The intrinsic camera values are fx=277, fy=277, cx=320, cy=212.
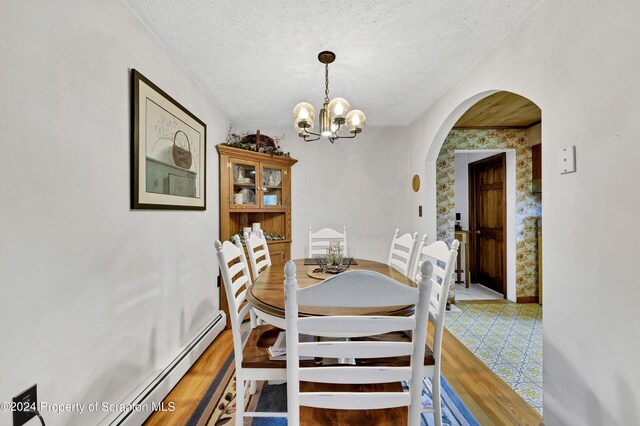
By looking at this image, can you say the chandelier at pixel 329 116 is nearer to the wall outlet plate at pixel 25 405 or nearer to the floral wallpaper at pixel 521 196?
the wall outlet plate at pixel 25 405

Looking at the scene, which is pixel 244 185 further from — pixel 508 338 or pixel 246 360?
pixel 508 338

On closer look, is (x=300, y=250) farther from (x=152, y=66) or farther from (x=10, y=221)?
(x=10, y=221)

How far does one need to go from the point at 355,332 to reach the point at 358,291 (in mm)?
152

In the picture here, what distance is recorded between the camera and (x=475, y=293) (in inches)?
159

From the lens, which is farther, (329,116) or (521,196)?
(521,196)

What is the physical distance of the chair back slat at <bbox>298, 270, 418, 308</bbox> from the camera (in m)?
0.85

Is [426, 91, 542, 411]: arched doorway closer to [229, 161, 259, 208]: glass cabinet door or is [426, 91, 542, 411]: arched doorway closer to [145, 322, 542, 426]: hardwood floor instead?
[145, 322, 542, 426]: hardwood floor

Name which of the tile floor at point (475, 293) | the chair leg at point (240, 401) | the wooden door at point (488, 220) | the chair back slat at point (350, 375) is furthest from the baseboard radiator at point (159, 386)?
the wooden door at point (488, 220)

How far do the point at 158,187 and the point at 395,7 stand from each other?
1.80 metres

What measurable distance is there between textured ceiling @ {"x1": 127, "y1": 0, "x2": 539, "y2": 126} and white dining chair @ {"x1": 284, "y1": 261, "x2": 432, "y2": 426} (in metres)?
1.50

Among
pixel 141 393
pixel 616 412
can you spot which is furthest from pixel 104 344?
pixel 616 412

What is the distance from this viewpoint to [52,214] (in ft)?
3.63

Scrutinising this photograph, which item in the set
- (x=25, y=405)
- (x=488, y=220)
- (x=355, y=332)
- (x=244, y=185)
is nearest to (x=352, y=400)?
(x=355, y=332)

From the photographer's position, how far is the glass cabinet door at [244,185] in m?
3.20
